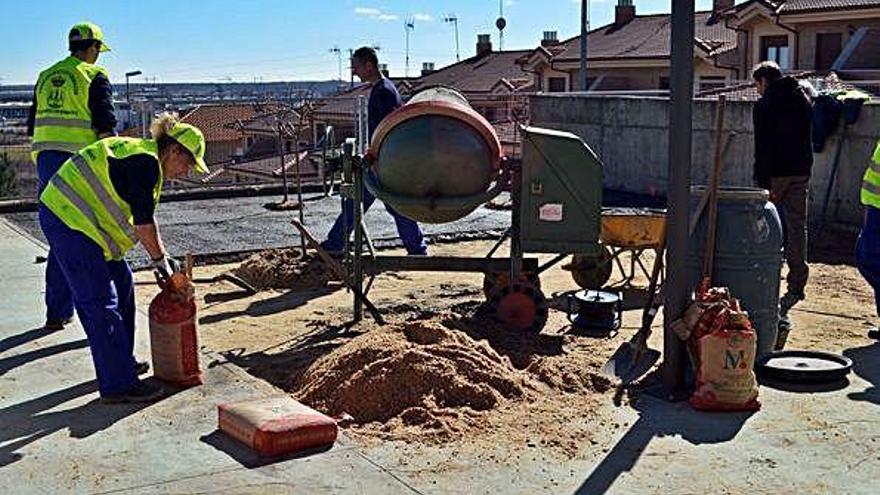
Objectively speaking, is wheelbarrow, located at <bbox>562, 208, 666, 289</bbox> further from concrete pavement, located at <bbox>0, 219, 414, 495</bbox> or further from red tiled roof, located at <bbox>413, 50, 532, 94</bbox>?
red tiled roof, located at <bbox>413, 50, 532, 94</bbox>

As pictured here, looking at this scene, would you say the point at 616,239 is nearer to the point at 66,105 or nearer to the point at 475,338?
the point at 475,338

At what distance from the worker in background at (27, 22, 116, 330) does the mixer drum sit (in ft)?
6.47

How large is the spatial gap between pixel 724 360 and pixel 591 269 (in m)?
2.96

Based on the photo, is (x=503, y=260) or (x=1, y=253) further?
(x=1, y=253)

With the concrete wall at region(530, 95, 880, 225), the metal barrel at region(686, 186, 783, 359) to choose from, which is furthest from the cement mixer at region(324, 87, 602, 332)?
the concrete wall at region(530, 95, 880, 225)

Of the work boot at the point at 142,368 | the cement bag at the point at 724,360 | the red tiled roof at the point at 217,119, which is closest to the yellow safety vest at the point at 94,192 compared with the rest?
the work boot at the point at 142,368

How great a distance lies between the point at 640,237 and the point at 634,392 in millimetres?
2518

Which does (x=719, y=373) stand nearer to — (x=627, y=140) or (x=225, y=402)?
(x=225, y=402)

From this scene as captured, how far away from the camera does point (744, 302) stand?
6387 mm

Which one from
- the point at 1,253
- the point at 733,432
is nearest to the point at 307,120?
the point at 1,253

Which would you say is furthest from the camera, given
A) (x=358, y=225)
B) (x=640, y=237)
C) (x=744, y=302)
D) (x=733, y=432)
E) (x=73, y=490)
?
(x=640, y=237)

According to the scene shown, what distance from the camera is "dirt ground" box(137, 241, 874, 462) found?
5461 mm

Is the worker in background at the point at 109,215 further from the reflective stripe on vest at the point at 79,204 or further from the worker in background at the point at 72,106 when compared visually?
the worker in background at the point at 72,106

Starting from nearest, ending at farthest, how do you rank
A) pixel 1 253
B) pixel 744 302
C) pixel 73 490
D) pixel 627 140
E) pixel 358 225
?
pixel 73 490, pixel 744 302, pixel 358 225, pixel 1 253, pixel 627 140
